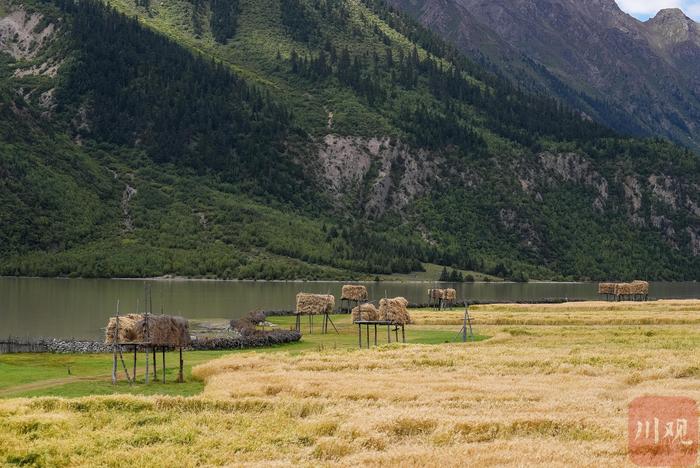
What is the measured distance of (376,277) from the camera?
575 feet

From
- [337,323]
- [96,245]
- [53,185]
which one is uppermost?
[53,185]

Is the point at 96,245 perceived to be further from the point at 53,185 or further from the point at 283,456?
the point at 283,456

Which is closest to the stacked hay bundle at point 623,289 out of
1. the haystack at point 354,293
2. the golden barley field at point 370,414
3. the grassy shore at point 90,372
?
the haystack at point 354,293

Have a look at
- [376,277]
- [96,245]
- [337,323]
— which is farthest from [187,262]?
[337,323]

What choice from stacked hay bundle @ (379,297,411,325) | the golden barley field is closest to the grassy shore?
stacked hay bundle @ (379,297,411,325)

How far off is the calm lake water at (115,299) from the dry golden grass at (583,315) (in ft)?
29.7

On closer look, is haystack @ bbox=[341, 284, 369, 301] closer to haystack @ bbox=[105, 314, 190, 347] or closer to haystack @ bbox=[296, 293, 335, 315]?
haystack @ bbox=[296, 293, 335, 315]

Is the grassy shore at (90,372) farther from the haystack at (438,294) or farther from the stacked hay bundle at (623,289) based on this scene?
the stacked hay bundle at (623,289)

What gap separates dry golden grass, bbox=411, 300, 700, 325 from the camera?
255 feet

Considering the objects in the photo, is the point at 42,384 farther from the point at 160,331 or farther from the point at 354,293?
the point at 354,293

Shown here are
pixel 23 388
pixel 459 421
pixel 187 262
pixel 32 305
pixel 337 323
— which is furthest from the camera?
pixel 187 262

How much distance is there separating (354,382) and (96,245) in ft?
481

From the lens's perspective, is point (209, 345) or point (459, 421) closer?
point (459, 421)

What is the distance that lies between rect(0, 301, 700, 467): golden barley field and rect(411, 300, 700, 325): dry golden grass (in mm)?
33599
